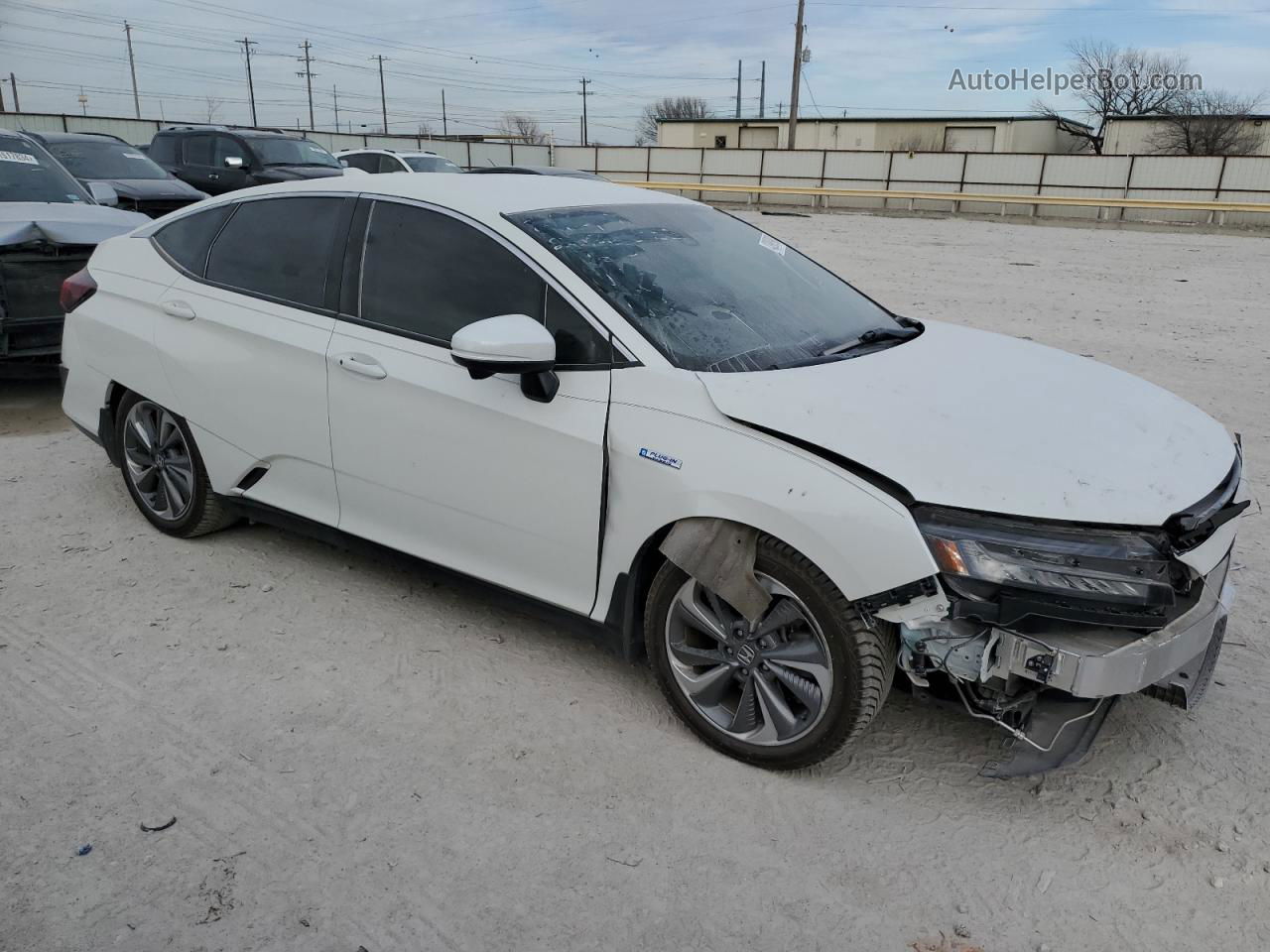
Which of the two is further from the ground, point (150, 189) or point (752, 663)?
point (150, 189)

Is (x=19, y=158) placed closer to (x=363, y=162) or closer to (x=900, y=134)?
(x=363, y=162)

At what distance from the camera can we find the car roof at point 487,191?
358cm

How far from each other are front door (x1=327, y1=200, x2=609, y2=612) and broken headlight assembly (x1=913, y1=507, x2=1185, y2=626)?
1.12 meters

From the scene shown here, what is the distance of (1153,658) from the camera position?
2.55m

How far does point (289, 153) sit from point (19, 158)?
838 cm

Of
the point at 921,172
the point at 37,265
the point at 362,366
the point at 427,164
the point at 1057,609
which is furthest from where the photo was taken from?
the point at 921,172

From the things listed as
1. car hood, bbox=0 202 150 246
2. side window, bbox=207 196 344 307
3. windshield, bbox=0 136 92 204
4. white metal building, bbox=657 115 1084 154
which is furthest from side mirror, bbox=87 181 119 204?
white metal building, bbox=657 115 1084 154

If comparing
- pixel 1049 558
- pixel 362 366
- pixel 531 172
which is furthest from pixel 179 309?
pixel 531 172

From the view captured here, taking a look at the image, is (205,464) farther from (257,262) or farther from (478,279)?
(478,279)

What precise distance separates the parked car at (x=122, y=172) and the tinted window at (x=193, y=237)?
25.9 feet

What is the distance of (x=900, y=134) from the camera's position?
5556cm

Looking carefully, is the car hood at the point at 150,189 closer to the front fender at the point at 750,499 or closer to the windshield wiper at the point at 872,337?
the windshield wiper at the point at 872,337

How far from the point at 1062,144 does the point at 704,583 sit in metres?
64.3

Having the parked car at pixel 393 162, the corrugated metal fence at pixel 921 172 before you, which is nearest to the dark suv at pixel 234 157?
the parked car at pixel 393 162
